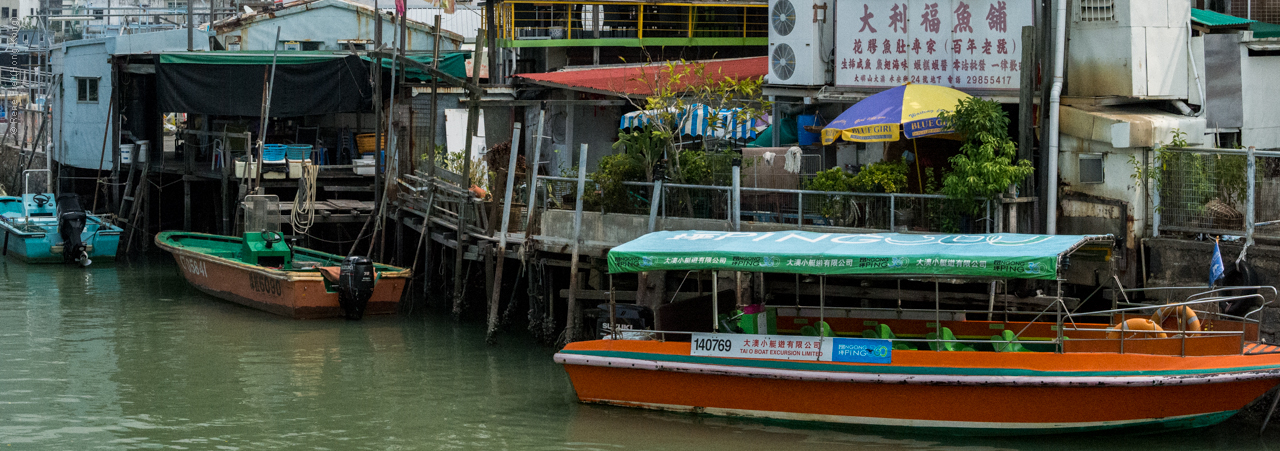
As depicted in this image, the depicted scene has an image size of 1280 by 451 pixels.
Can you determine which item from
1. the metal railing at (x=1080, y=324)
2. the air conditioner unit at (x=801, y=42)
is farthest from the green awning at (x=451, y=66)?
the metal railing at (x=1080, y=324)

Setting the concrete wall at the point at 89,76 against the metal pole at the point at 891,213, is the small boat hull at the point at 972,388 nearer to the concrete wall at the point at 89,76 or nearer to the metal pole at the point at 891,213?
the metal pole at the point at 891,213

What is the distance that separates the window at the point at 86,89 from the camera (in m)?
33.5

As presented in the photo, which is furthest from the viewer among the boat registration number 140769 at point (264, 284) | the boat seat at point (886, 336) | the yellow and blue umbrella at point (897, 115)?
the boat registration number 140769 at point (264, 284)

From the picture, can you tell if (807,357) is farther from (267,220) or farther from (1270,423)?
(267,220)

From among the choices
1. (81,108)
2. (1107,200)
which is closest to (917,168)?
(1107,200)

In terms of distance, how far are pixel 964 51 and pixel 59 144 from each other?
28804 mm

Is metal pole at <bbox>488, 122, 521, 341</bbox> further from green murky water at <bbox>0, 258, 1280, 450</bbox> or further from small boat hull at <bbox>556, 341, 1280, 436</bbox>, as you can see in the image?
small boat hull at <bbox>556, 341, 1280, 436</bbox>

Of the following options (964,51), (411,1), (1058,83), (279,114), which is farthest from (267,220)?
(411,1)

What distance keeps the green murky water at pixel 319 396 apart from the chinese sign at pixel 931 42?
6038mm


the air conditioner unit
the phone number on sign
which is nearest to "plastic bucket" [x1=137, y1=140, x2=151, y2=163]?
the air conditioner unit

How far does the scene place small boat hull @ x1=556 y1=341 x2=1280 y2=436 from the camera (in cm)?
1233

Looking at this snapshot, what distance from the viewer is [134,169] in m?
31.0

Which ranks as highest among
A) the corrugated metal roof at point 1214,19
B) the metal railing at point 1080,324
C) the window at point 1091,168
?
the corrugated metal roof at point 1214,19

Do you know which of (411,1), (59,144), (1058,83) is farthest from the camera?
(411,1)
